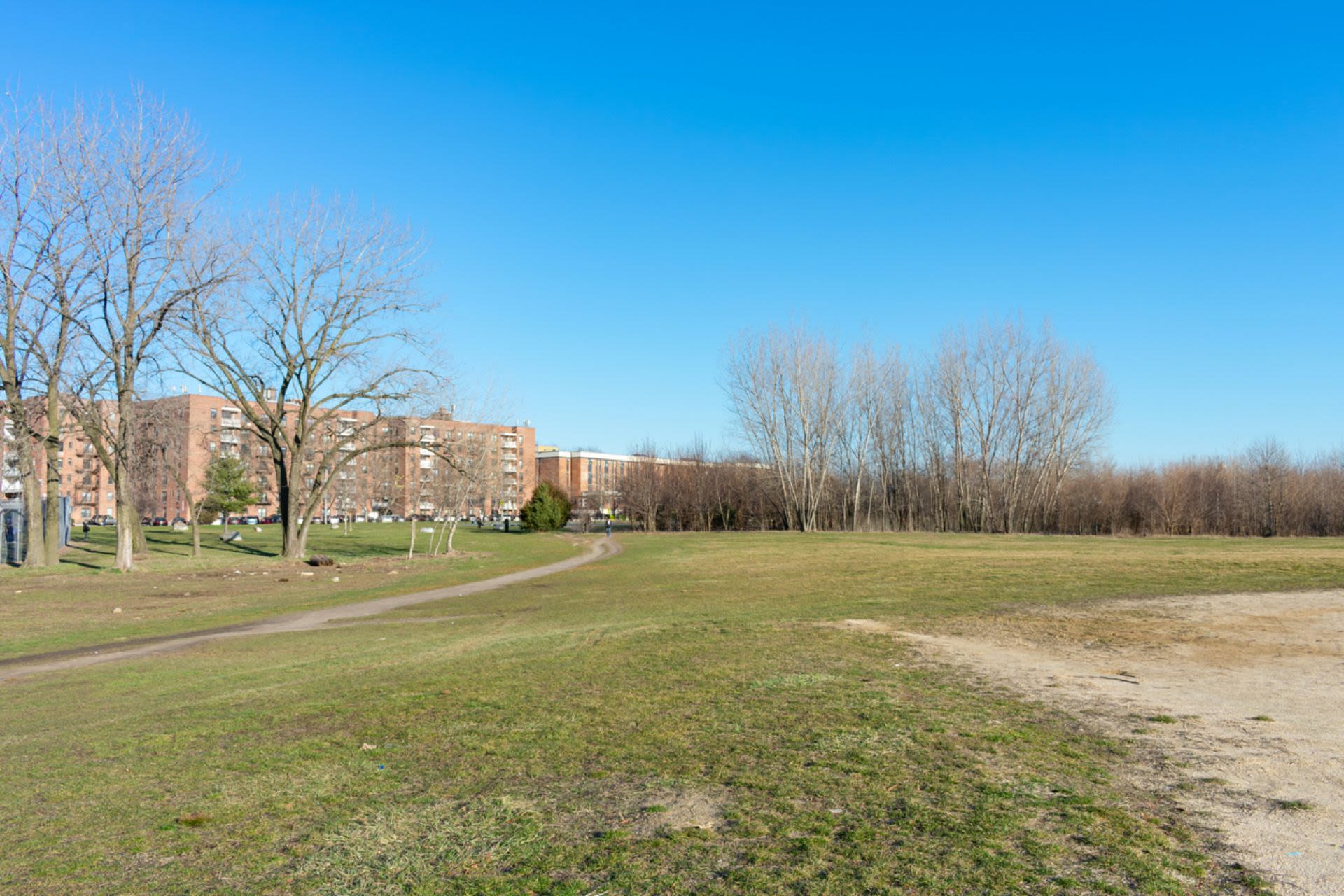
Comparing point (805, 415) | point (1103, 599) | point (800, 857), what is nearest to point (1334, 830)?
point (800, 857)

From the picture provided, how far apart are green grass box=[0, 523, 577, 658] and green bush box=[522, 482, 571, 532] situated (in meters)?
21.0

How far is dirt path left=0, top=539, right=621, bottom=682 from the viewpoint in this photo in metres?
13.5

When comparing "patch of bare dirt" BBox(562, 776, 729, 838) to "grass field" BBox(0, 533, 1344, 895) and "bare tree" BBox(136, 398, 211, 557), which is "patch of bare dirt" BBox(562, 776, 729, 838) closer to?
"grass field" BBox(0, 533, 1344, 895)

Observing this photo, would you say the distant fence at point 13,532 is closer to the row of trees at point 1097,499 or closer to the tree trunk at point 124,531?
the tree trunk at point 124,531

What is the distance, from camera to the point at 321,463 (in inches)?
1447

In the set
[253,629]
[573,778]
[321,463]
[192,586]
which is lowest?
[192,586]

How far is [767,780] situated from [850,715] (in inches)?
84.9

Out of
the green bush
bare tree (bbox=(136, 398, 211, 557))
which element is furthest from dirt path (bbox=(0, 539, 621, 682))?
the green bush

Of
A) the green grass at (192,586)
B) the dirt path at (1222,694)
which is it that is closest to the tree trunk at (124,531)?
the green grass at (192,586)

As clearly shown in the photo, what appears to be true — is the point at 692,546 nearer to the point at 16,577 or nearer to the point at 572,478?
the point at 16,577

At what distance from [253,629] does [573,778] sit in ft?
45.9

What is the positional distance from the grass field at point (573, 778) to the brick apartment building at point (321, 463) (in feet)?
82.1

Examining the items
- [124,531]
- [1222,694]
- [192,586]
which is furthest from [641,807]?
[124,531]

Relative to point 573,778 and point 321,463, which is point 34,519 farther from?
point 573,778
